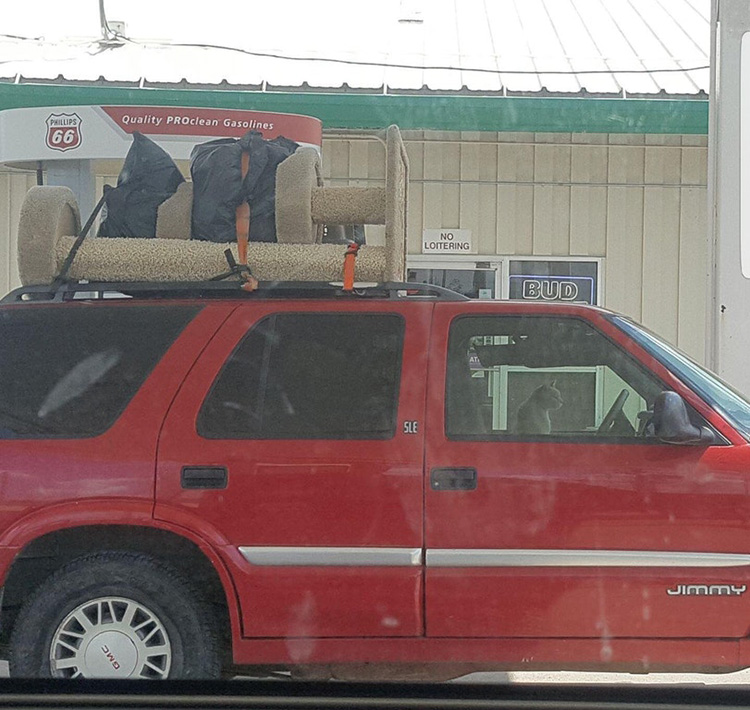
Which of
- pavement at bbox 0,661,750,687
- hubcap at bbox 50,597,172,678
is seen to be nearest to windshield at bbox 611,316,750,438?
pavement at bbox 0,661,750,687

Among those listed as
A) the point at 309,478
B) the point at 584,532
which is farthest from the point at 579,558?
the point at 309,478

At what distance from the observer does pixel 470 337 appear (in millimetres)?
4484

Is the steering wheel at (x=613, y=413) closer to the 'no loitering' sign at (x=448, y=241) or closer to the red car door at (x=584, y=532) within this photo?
the red car door at (x=584, y=532)

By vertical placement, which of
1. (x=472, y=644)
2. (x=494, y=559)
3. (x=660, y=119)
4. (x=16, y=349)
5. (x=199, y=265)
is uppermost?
(x=660, y=119)

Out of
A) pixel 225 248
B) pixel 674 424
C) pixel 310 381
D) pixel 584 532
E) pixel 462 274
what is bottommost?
pixel 584 532

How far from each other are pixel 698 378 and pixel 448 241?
7136 mm

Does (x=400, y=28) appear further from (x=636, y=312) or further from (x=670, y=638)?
(x=670, y=638)

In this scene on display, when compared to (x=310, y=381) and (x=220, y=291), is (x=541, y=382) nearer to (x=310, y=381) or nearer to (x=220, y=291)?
(x=310, y=381)

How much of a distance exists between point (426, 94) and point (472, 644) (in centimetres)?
661

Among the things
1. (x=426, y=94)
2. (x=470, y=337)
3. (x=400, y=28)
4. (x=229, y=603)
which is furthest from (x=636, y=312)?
(x=229, y=603)

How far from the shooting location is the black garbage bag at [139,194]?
494 cm

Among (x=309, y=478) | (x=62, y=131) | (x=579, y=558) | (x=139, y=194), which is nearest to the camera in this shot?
(x=579, y=558)

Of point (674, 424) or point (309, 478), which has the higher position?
point (674, 424)

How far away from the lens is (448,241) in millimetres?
11453
